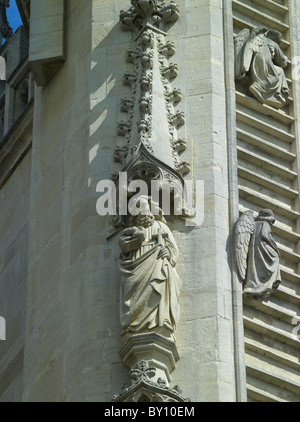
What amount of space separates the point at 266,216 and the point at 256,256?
2.18 feet

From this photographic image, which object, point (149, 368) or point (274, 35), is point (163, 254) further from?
point (274, 35)

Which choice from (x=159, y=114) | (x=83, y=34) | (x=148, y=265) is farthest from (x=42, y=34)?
(x=148, y=265)

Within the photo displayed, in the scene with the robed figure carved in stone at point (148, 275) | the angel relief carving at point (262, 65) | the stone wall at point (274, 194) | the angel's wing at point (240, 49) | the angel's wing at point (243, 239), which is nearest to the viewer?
the robed figure carved in stone at point (148, 275)

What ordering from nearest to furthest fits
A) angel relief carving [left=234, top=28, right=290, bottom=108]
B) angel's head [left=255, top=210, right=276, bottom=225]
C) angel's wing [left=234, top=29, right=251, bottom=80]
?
angel's head [left=255, top=210, right=276, bottom=225] → angel's wing [left=234, top=29, right=251, bottom=80] → angel relief carving [left=234, top=28, right=290, bottom=108]

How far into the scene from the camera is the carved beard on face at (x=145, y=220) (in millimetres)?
20203

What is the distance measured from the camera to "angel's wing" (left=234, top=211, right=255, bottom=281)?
20.2 metres

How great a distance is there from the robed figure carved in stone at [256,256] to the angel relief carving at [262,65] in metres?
2.04

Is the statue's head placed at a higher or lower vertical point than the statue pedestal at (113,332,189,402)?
higher

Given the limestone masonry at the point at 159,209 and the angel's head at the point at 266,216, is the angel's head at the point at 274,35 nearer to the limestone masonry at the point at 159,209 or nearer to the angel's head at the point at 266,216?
the limestone masonry at the point at 159,209

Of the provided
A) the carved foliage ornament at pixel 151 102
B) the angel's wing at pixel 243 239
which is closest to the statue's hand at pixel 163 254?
the angel's wing at pixel 243 239

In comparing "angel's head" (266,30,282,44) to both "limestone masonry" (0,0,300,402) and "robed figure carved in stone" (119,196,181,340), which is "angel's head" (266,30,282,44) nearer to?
"limestone masonry" (0,0,300,402)

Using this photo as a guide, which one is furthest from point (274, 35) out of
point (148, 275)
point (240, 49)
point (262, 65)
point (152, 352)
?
point (152, 352)

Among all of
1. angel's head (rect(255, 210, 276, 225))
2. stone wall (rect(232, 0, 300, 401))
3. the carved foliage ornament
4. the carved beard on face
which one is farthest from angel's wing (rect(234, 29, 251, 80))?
the carved beard on face

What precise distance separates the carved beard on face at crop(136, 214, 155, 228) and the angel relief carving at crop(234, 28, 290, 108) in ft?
8.57
